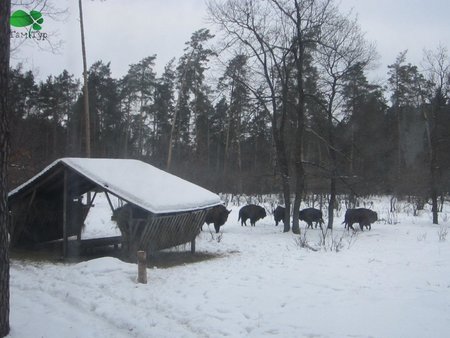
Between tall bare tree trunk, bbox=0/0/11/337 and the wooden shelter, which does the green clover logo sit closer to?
tall bare tree trunk, bbox=0/0/11/337

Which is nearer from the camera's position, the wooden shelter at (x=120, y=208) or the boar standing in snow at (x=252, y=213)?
the wooden shelter at (x=120, y=208)

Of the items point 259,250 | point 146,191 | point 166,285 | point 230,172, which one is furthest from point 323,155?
point 166,285

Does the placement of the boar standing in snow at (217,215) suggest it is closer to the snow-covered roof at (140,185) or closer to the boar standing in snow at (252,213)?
the snow-covered roof at (140,185)

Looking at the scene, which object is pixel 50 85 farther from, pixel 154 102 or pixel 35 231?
pixel 35 231

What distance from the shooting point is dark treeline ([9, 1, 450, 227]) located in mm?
20109

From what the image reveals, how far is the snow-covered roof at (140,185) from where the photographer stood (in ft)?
39.4

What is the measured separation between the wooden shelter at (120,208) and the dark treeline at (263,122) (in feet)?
16.6

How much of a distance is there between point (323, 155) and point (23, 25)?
30.3m

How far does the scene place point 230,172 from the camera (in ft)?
139

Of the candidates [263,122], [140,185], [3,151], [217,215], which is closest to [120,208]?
[140,185]

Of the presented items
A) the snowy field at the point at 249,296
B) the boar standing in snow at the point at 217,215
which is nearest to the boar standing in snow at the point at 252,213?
the boar standing in snow at the point at 217,215

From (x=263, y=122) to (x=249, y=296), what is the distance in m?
25.1

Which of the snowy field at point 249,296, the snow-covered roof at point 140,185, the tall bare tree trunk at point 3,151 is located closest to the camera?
the tall bare tree trunk at point 3,151

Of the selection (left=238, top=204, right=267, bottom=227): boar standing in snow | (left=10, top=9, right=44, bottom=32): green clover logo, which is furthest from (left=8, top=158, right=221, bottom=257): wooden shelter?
(left=238, top=204, right=267, bottom=227): boar standing in snow
